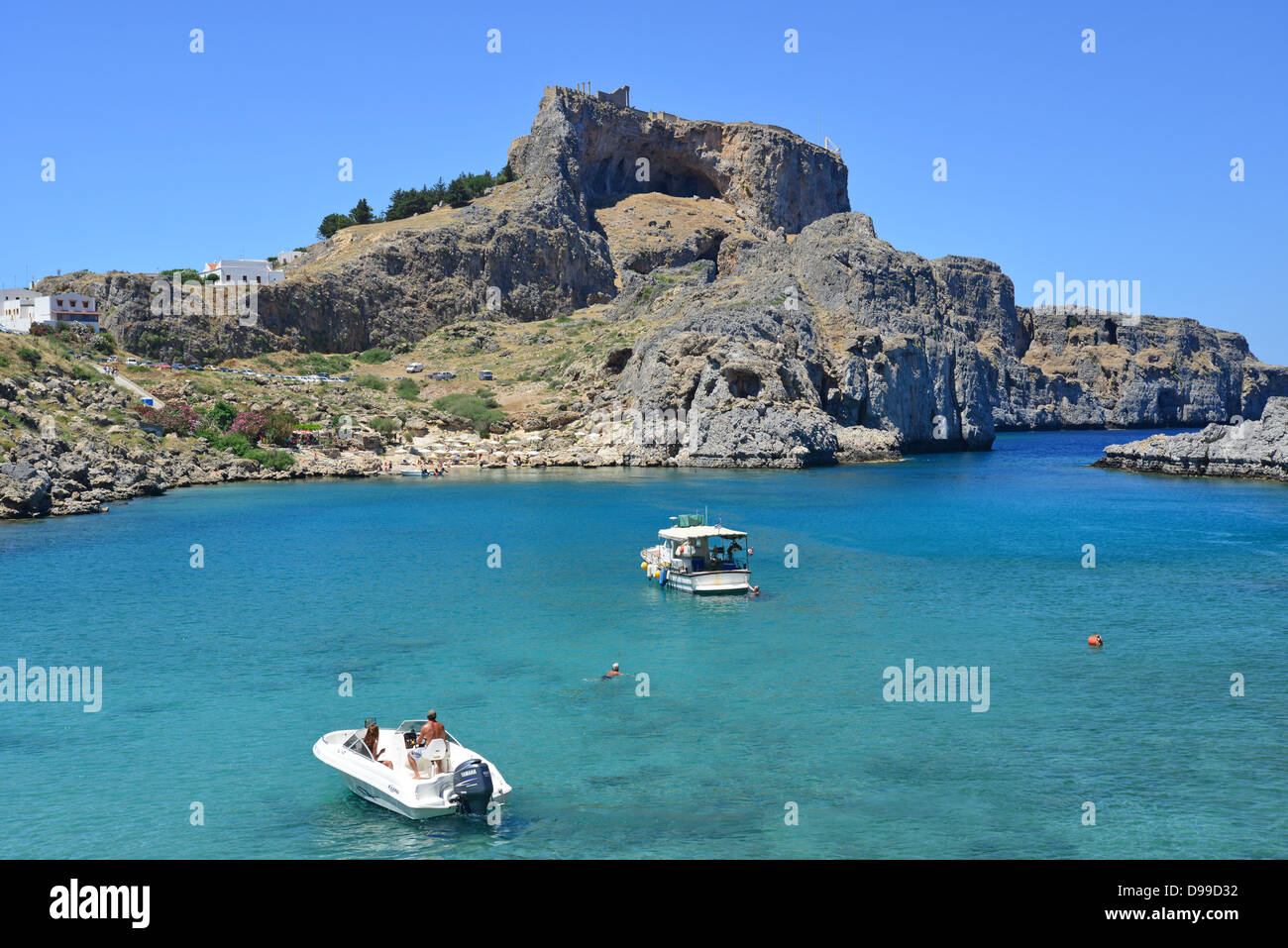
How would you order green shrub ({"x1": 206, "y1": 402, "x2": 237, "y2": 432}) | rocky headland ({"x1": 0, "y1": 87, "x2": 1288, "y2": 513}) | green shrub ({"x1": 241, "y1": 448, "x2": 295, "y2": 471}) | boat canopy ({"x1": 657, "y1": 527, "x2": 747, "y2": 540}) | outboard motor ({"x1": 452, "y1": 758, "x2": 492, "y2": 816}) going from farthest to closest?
rocky headland ({"x1": 0, "y1": 87, "x2": 1288, "y2": 513}) → green shrub ({"x1": 206, "y1": 402, "x2": 237, "y2": 432}) → green shrub ({"x1": 241, "y1": 448, "x2": 295, "y2": 471}) → boat canopy ({"x1": 657, "y1": 527, "x2": 747, "y2": 540}) → outboard motor ({"x1": 452, "y1": 758, "x2": 492, "y2": 816})

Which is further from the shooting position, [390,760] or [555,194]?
[555,194]

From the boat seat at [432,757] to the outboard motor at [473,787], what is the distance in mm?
853

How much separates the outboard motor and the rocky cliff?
71086 mm

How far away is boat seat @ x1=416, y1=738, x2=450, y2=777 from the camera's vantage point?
18188 mm

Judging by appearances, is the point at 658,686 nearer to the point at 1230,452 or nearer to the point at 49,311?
the point at 1230,452

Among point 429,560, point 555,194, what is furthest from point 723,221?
point 429,560

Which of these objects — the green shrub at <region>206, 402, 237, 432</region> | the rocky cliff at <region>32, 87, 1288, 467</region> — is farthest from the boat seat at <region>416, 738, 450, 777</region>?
the green shrub at <region>206, 402, 237, 432</region>

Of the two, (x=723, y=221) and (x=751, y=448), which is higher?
(x=723, y=221)

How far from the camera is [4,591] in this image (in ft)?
123

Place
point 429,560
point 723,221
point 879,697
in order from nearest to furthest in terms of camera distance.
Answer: point 879,697 → point 429,560 → point 723,221

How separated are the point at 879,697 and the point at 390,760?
12360 millimetres

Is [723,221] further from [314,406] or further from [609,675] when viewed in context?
[609,675]

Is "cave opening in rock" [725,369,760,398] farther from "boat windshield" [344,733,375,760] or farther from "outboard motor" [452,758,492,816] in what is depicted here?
"outboard motor" [452,758,492,816]

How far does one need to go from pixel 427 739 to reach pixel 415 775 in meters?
0.73
